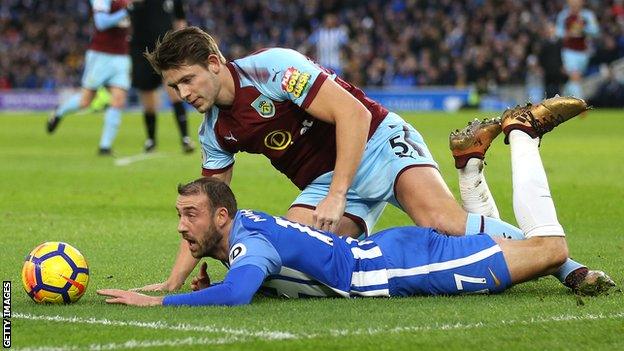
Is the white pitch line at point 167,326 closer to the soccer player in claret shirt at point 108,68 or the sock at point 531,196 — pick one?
the sock at point 531,196

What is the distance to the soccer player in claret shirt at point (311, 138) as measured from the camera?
712cm

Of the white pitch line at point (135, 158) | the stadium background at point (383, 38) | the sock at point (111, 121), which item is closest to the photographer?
the white pitch line at point (135, 158)

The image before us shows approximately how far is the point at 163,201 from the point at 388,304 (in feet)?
23.1

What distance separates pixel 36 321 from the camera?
6125mm

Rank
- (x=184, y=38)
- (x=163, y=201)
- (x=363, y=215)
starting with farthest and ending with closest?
1. (x=163, y=201)
2. (x=363, y=215)
3. (x=184, y=38)

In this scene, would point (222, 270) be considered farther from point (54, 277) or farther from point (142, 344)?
point (142, 344)

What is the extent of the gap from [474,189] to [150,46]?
12.3 m

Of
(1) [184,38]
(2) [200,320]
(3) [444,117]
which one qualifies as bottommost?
(3) [444,117]

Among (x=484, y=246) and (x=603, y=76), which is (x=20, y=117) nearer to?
(x=603, y=76)

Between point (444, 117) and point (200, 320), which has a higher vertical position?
point (200, 320)

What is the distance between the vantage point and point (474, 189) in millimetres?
8109

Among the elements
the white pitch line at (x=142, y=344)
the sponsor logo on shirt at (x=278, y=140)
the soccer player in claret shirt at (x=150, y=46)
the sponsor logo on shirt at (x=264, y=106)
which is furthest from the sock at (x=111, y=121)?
the white pitch line at (x=142, y=344)

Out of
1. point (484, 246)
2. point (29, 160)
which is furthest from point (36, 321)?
point (29, 160)

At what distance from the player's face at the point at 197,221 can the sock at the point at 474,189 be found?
82.1 inches
